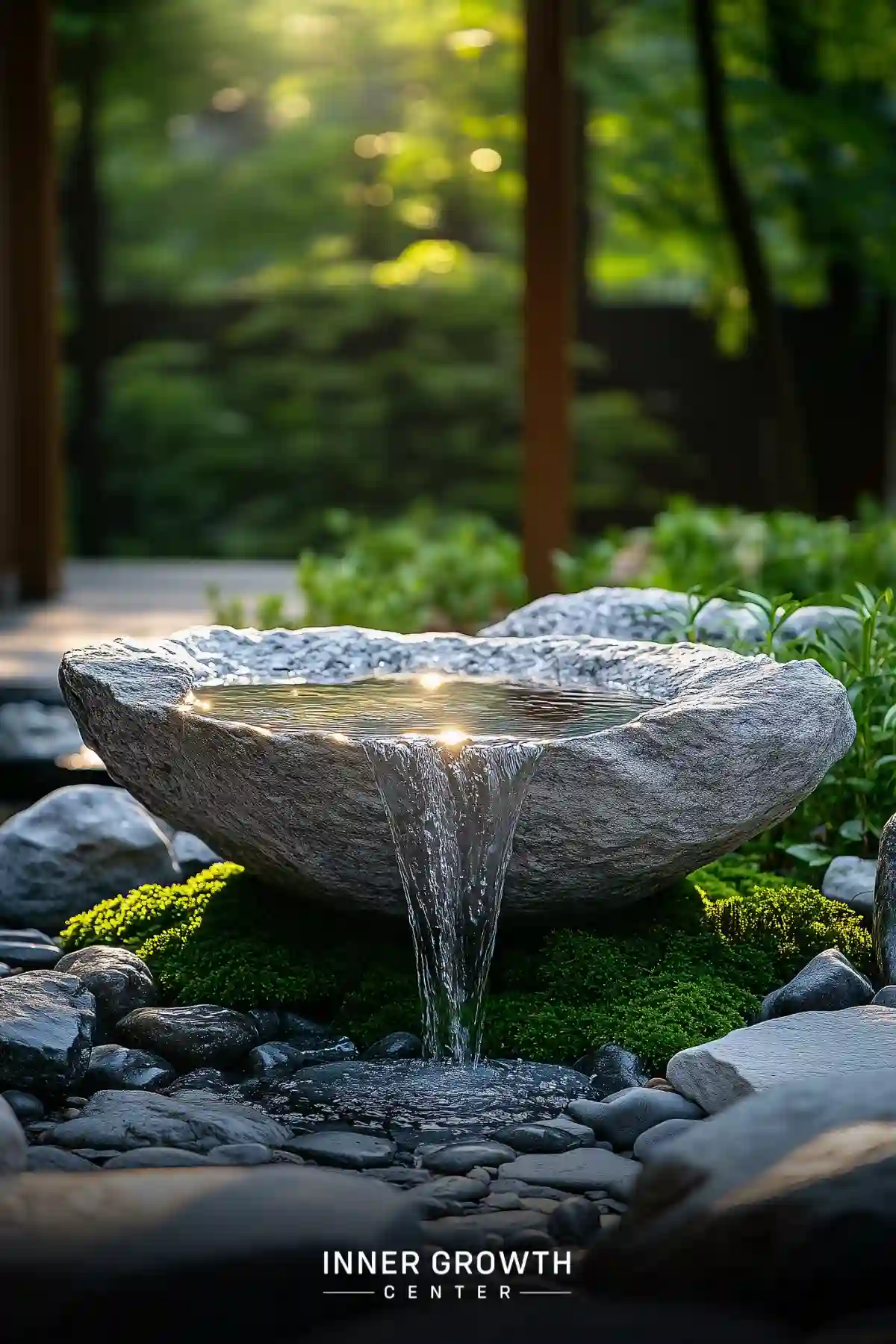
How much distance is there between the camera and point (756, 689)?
10.7 ft

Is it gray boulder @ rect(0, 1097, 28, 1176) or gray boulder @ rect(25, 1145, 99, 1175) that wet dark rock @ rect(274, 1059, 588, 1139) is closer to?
gray boulder @ rect(25, 1145, 99, 1175)

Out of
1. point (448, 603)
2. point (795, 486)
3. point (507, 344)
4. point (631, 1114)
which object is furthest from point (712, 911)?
point (507, 344)

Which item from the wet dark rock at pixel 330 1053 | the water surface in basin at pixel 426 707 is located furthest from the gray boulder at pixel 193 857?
the wet dark rock at pixel 330 1053

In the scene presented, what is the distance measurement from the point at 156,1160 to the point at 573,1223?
683mm

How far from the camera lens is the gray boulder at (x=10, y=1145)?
244 cm

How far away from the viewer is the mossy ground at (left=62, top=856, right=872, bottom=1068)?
329 cm

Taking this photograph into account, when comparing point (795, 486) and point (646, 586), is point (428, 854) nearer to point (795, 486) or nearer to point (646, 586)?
point (646, 586)

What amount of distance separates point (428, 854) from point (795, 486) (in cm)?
663

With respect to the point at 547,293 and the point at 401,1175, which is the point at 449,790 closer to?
the point at 401,1175

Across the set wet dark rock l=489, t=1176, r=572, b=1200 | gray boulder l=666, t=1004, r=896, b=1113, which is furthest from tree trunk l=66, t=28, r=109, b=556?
wet dark rock l=489, t=1176, r=572, b=1200

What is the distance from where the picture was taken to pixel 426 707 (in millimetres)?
3674

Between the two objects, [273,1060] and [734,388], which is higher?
[734,388]

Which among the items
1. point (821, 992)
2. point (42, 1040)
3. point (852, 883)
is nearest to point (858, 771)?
point (852, 883)

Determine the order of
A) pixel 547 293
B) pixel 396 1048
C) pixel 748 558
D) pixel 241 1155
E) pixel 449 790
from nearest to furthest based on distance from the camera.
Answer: pixel 241 1155
pixel 449 790
pixel 396 1048
pixel 748 558
pixel 547 293
